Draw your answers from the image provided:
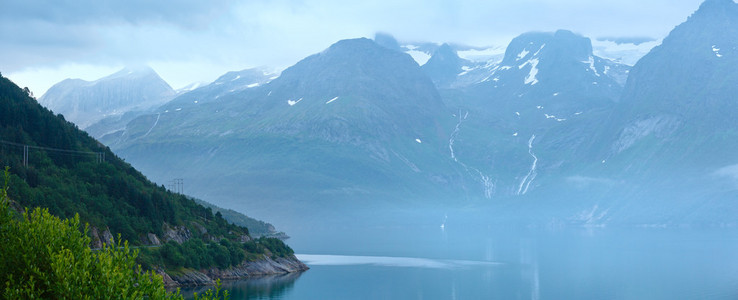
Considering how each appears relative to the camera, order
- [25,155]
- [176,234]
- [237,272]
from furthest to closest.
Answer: [176,234] < [25,155] < [237,272]

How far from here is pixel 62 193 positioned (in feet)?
411

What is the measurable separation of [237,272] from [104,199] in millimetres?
24701

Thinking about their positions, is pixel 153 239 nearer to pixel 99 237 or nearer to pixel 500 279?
pixel 99 237

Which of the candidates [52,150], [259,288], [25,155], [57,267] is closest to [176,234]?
[25,155]

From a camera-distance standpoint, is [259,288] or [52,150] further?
[52,150]

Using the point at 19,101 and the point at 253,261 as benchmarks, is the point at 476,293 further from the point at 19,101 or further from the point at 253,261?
the point at 19,101

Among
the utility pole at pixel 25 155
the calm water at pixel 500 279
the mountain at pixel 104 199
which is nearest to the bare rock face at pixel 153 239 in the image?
the mountain at pixel 104 199

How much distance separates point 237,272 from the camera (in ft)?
438

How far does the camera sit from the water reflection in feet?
363

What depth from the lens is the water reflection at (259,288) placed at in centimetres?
11053

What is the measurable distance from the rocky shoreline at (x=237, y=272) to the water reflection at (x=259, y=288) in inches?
83.2

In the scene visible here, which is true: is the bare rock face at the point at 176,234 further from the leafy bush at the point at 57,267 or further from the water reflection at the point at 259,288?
the leafy bush at the point at 57,267

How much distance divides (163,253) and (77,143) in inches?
2163

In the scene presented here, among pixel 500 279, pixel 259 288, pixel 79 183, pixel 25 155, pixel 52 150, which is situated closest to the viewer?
pixel 259 288
